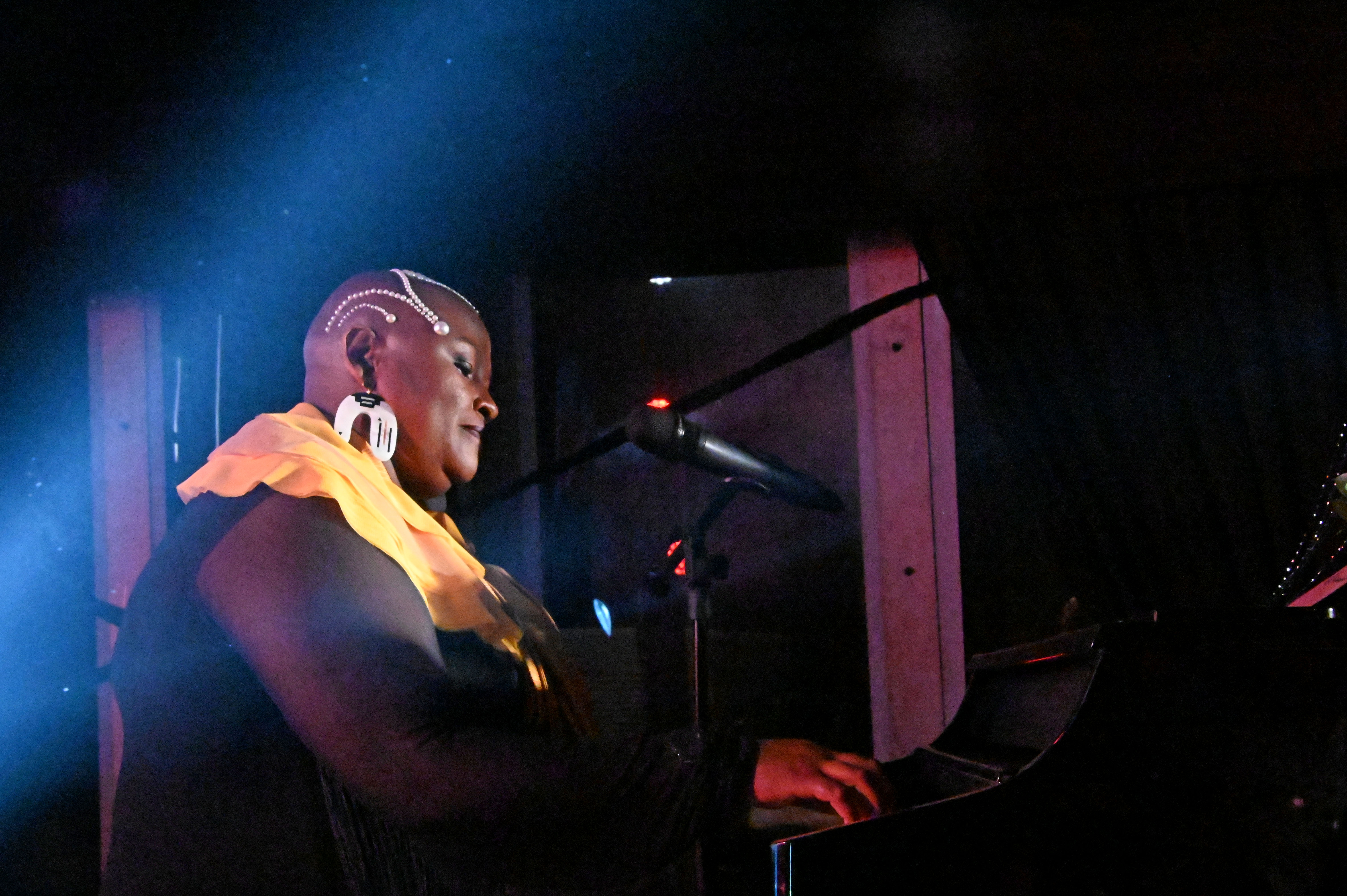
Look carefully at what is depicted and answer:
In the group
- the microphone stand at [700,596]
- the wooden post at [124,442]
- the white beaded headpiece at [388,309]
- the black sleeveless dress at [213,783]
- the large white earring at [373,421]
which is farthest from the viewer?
the wooden post at [124,442]

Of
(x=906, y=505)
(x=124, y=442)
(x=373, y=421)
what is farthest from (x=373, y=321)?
(x=124, y=442)

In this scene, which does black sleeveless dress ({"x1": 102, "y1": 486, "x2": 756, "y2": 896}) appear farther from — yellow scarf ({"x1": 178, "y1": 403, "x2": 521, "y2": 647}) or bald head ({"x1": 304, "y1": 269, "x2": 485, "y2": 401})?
bald head ({"x1": 304, "y1": 269, "x2": 485, "y2": 401})

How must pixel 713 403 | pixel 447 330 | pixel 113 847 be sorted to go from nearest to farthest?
1. pixel 113 847
2. pixel 447 330
3. pixel 713 403

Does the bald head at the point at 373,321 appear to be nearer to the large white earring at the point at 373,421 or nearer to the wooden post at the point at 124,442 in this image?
the large white earring at the point at 373,421

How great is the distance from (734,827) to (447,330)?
1.03 m

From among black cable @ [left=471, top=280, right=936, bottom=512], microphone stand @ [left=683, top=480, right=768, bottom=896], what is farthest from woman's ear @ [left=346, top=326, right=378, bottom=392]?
black cable @ [left=471, top=280, right=936, bottom=512]

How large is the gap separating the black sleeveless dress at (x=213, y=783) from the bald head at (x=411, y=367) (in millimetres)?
428

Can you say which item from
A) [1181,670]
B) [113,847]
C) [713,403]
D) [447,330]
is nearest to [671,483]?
[713,403]

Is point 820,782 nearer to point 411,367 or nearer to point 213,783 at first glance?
point 213,783

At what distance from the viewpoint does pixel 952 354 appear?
3184 mm

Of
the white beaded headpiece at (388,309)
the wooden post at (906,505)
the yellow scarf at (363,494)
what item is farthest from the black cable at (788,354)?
the yellow scarf at (363,494)

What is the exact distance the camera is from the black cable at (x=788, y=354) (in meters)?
2.98

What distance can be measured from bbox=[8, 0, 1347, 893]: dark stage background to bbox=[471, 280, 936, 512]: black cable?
13cm

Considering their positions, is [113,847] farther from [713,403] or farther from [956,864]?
[713,403]
